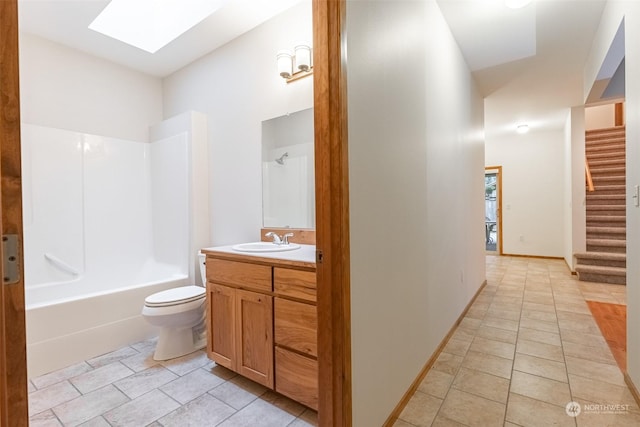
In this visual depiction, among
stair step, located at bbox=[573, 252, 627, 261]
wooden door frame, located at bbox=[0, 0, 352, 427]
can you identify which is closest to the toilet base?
wooden door frame, located at bbox=[0, 0, 352, 427]

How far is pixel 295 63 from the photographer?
2238 millimetres

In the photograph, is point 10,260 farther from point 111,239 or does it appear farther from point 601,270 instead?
point 601,270

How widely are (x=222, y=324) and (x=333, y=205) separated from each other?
1.25 metres

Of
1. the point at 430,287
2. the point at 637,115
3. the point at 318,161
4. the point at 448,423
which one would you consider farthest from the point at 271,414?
the point at 637,115

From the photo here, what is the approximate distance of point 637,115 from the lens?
1559 millimetres

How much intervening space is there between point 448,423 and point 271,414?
0.91 m

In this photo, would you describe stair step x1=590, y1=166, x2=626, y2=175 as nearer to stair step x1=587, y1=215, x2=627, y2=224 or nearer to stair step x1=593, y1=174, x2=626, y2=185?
stair step x1=593, y1=174, x2=626, y2=185

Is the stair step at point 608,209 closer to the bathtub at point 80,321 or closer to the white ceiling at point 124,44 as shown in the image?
the white ceiling at point 124,44

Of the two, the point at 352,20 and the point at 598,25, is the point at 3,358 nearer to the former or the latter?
the point at 352,20

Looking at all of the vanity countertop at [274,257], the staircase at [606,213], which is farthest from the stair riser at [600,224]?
the vanity countertop at [274,257]

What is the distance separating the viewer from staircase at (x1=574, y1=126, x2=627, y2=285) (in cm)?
410

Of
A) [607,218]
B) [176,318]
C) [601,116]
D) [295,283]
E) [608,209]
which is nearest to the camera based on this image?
[295,283]

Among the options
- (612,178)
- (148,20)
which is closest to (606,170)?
(612,178)

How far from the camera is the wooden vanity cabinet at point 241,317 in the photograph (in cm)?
164
